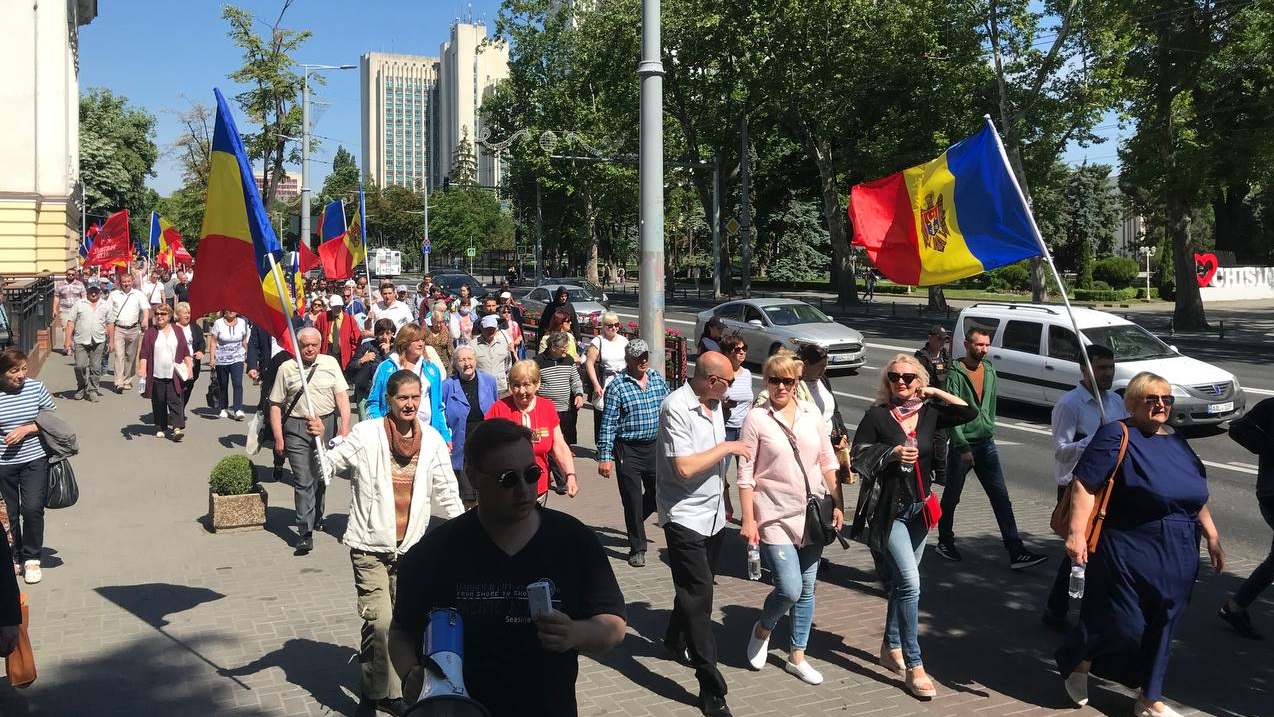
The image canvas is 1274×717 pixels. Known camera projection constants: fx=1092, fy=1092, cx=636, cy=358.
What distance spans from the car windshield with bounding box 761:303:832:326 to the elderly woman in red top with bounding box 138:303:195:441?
12543mm

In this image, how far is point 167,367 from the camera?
13484 mm

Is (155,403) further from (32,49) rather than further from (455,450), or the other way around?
(32,49)

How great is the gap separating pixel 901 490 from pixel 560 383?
5113 millimetres

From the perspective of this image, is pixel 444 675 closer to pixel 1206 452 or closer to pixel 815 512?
pixel 815 512

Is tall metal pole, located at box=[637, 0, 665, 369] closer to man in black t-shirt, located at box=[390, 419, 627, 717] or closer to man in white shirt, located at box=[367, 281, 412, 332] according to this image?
man in white shirt, located at box=[367, 281, 412, 332]

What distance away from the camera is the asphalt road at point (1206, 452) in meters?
9.49

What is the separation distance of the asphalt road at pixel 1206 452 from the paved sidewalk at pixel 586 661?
48.0 inches

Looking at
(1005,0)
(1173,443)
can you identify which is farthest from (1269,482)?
(1005,0)

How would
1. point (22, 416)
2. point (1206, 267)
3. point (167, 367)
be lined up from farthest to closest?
point (1206, 267) → point (167, 367) → point (22, 416)

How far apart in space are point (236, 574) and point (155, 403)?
6930mm

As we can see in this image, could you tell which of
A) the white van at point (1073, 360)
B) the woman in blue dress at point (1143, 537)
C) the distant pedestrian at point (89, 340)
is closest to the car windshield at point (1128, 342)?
the white van at point (1073, 360)

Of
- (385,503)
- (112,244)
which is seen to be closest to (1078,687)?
(385,503)

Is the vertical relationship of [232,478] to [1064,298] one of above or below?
below

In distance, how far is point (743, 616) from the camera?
699 cm
